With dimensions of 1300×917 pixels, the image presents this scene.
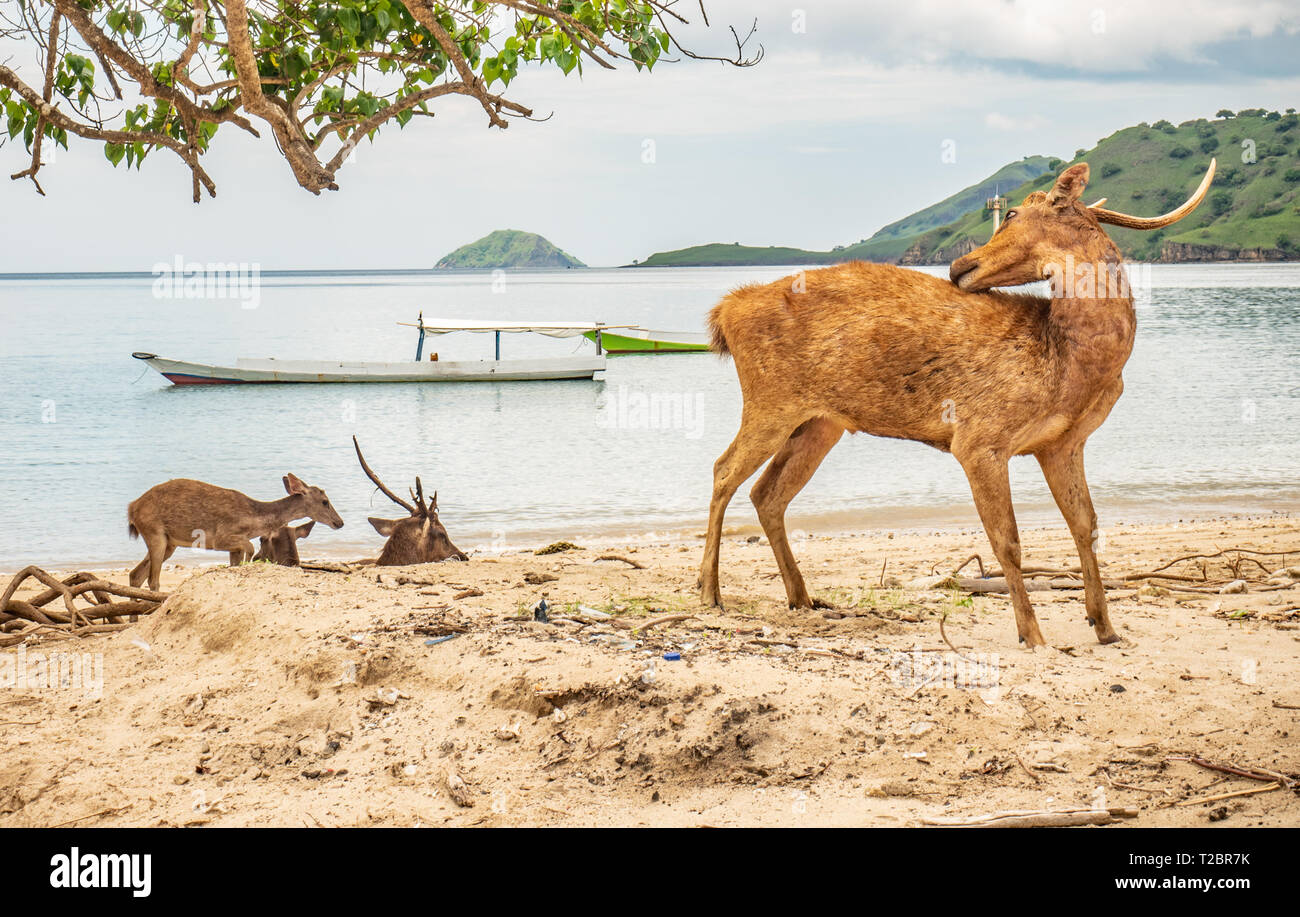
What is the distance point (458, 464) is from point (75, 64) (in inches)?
579

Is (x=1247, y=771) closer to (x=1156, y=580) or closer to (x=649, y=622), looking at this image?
(x=649, y=622)

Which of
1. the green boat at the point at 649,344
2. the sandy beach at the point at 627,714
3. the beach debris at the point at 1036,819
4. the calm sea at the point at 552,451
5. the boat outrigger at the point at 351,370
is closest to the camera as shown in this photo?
the beach debris at the point at 1036,819

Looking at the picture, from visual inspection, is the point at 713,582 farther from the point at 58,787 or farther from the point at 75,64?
the point at 75,64

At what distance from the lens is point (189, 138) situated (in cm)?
627

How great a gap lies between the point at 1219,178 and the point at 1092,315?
388 ft

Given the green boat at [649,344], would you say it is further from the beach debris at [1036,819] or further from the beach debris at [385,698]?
the beach debris at [1036,819]

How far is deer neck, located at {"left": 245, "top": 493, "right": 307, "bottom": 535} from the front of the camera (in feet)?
25.5

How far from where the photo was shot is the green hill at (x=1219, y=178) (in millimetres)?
97062

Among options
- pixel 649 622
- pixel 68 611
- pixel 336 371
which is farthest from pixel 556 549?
pixel 336 371

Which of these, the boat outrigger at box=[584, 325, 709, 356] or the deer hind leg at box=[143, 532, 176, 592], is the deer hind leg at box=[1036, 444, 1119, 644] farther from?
the boat outrigger at box=[584, 325, 709, 356]

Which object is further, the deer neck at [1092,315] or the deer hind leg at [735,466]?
the deer hind leg at [735,466]

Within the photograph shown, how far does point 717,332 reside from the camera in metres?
6.52

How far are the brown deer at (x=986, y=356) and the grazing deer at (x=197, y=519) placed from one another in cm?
363

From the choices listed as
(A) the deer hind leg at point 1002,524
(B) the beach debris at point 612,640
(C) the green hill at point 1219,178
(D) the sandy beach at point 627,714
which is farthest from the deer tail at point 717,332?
(C) the green hill at point 1219,178
